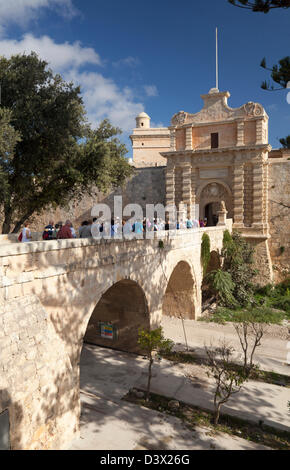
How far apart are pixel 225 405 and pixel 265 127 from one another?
17482 mm

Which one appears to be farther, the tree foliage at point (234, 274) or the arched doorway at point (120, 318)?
the tree foliage at point (234, 274)

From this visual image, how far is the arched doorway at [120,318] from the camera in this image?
10711 millimetres

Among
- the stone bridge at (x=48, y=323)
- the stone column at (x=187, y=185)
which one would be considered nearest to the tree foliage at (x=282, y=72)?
the stone bridge at (x=48, y=323)

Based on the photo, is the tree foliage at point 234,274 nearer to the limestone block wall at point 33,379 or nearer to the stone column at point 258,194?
the stone column at point 258,194

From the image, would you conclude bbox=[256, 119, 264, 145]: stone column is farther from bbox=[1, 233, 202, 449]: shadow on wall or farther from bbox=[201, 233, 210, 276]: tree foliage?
bbox=[1, 233, 202, 449]: shadow on wall

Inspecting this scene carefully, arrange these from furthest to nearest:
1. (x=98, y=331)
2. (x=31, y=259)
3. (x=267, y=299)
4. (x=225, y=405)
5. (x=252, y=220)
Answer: (x=252, y=220)
(x=267, y=299)
(x=98, y=331)
(x=225, y=405)
(x=31, y=259)

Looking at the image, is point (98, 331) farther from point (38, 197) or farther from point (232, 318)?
point (232, 318)

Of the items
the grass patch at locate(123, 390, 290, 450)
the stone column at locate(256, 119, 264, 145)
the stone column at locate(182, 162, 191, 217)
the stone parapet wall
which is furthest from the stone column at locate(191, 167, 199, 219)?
the grass patch at locate(123, 390, 290, 450)

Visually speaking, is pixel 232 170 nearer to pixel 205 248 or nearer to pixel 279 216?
pixel 279 216

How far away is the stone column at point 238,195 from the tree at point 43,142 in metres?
10.4

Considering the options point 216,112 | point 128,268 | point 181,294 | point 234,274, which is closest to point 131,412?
point 128,268

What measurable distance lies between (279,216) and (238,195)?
3088 mm
